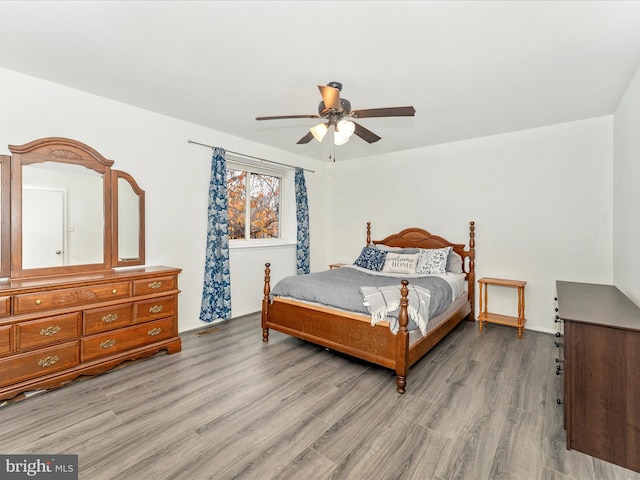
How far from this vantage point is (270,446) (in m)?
1.81

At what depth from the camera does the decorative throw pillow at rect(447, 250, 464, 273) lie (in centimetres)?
420

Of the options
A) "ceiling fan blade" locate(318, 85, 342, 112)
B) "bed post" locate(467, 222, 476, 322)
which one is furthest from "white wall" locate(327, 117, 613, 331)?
"ceiling fan blade" locate(318, 85, 342, 112)

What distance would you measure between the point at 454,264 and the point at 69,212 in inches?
175

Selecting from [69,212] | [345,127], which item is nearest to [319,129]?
[345,127]

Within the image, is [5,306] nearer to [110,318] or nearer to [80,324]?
[80,324]

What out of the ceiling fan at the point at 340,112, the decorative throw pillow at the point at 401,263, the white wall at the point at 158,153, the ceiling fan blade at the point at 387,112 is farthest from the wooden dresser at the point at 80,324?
the decorative throw pillow at the point at 401,263

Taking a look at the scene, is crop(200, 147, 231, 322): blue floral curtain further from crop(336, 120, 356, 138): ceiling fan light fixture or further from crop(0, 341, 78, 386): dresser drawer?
crop(336, 120, 356, 138): ceiling fan light fixture

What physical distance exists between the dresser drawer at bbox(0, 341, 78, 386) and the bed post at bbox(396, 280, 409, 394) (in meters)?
2.61

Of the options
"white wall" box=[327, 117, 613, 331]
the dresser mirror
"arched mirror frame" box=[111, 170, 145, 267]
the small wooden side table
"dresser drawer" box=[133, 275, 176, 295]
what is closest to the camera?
the dresser mirror

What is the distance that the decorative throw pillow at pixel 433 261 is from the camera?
13.1ft

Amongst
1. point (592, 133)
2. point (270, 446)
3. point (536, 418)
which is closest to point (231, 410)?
point (270, 446)

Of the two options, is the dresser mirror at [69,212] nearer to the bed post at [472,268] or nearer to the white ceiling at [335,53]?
the white ceiling at [335,53]

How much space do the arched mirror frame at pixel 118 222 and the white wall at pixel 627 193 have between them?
4430mm

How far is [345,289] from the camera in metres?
2.97
